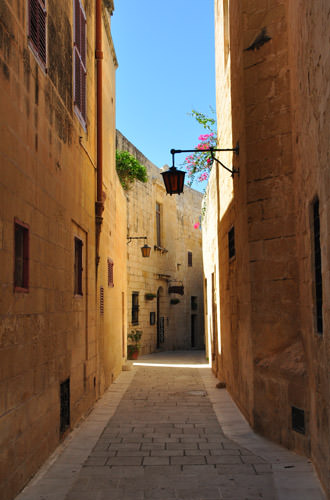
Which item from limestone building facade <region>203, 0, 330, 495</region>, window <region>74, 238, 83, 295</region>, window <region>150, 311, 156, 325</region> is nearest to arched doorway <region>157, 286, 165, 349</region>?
window <region>150, 311, 156, 325</region>

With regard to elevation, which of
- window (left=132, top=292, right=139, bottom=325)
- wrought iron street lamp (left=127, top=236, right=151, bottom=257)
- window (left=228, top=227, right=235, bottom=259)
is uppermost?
wrought iron street lamp (left=127, top=236, right=151, bottom=257)

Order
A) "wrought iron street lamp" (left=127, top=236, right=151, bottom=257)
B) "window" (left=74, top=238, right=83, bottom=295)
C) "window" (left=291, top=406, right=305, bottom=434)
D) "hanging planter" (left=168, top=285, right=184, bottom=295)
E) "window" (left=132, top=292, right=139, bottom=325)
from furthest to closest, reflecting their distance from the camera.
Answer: "hanging planter" (left=168, top=285, right=184, bottom=295)
"window" (left=132, top=292, right=139, bottom=325)
"wrought iron street lamp" (left=127, top=236, right=151, bottom=257)
"window" (left=74, top=238, right=83, bottom=295)
"window" (left=291, top=406, right=305, bottom=434)

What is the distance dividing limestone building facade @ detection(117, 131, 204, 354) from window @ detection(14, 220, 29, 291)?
12.9 m

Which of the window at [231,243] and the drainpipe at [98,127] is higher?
the drainpipe at [98,127]

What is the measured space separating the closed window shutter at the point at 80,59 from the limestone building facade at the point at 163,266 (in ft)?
29.2

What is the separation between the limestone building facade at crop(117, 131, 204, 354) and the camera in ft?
62.7

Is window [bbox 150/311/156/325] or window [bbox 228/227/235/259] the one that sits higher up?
window [bbox 228/227/235/259]

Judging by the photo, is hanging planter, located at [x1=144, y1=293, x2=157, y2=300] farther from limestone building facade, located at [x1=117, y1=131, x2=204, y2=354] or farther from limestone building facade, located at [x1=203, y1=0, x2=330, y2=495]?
limestone building facade, located at [x1=203, y1=0, x2=330, y2=495]

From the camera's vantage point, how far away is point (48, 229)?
5746 millimetres

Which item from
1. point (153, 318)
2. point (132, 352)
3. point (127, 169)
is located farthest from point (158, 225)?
point (132, 352)

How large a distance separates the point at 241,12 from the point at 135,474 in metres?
6.10

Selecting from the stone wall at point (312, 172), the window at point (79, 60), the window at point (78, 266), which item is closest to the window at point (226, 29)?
the window at point (79, 60)

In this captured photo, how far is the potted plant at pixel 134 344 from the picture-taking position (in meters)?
17.2

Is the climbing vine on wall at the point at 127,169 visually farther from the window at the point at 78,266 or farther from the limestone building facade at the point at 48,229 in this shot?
the window at the point at 78,266
